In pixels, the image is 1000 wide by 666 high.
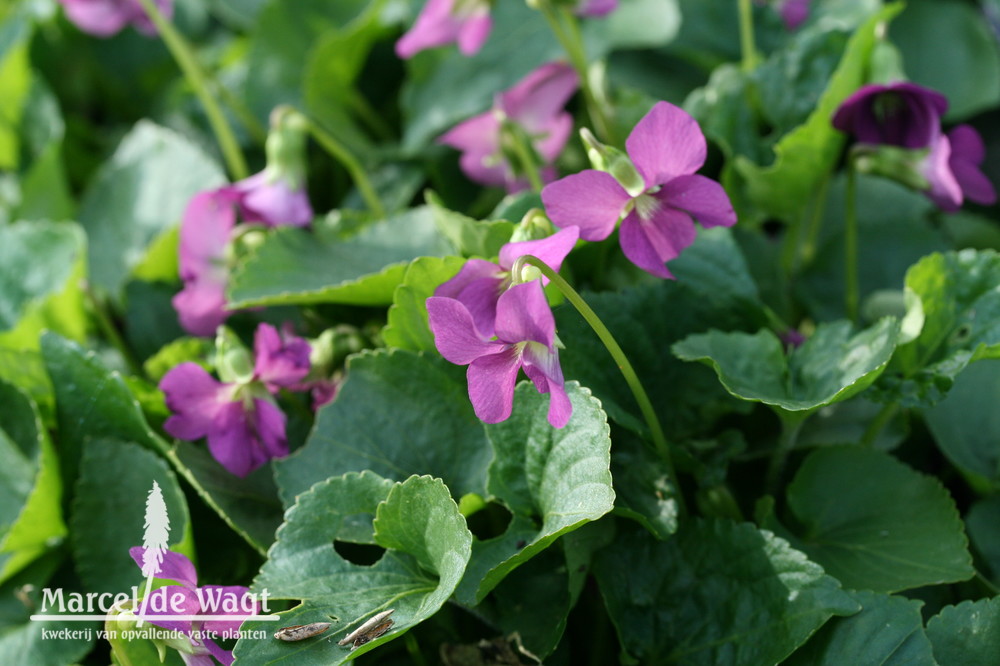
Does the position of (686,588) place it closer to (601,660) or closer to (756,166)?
(601,660)

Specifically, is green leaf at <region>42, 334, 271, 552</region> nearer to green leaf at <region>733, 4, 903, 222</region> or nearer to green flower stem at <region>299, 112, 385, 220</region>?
green flower stem at <region>299, 112, 385, 220</region>

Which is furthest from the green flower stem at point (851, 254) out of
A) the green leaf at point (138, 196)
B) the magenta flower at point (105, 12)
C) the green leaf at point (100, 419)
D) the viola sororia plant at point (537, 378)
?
the magenta flower at point (105, 12)

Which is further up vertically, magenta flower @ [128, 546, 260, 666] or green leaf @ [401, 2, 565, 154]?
green leaf @ [401, 2, 565, 154]

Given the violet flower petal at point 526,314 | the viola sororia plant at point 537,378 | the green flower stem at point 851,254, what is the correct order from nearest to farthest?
the violet flower petal at point 526,314 → the viola sororia plant at point 537,378 → the green flower stem at point 851,254

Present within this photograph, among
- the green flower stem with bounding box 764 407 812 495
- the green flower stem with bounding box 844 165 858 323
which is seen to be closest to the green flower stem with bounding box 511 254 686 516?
the green flower stem with bounding box 764 407 812 495

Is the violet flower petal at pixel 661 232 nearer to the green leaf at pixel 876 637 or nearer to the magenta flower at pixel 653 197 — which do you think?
the magenta flower at pixel 653 197

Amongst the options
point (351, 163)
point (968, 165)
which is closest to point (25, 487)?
point (351, 163)

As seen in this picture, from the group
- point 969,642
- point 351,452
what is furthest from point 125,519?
point 969,642
